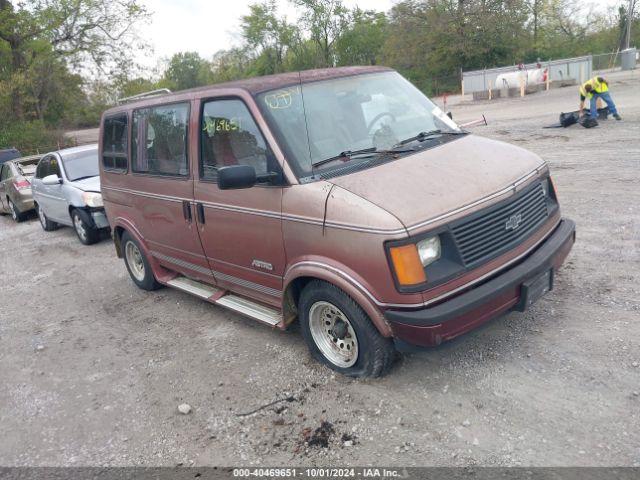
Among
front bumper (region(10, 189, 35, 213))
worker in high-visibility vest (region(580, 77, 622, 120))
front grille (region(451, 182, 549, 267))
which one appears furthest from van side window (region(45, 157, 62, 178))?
→ worker in high-visibility vest (region(580, 77, 622, 120))

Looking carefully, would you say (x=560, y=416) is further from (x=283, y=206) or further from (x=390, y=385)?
(x=283, y=206)

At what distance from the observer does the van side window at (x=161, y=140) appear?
4.86 metres

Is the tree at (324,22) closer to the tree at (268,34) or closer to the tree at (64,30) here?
the tree at (268,34)

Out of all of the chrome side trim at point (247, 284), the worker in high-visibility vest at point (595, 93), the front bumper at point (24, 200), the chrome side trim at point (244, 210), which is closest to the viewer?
the chrome side trim at point (244, 210)

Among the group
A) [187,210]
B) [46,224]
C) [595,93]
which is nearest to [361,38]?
[595,93]

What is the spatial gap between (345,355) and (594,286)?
243cm

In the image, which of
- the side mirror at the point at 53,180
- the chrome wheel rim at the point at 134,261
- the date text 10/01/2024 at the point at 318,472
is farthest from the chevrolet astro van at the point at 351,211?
the side mirror at the point at 53,180

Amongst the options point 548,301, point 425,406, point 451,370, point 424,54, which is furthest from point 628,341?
point 424,54

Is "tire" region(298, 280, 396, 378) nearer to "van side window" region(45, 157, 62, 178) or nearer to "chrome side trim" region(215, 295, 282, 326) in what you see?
"chrome side trim" region(215, 295, 282, 326)

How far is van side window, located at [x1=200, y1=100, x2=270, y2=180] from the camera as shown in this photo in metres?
4.08

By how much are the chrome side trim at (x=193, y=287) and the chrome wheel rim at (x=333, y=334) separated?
1513 millimetres

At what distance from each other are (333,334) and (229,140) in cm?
172

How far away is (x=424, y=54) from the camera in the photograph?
46.5 meters

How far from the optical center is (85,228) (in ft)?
30.9
